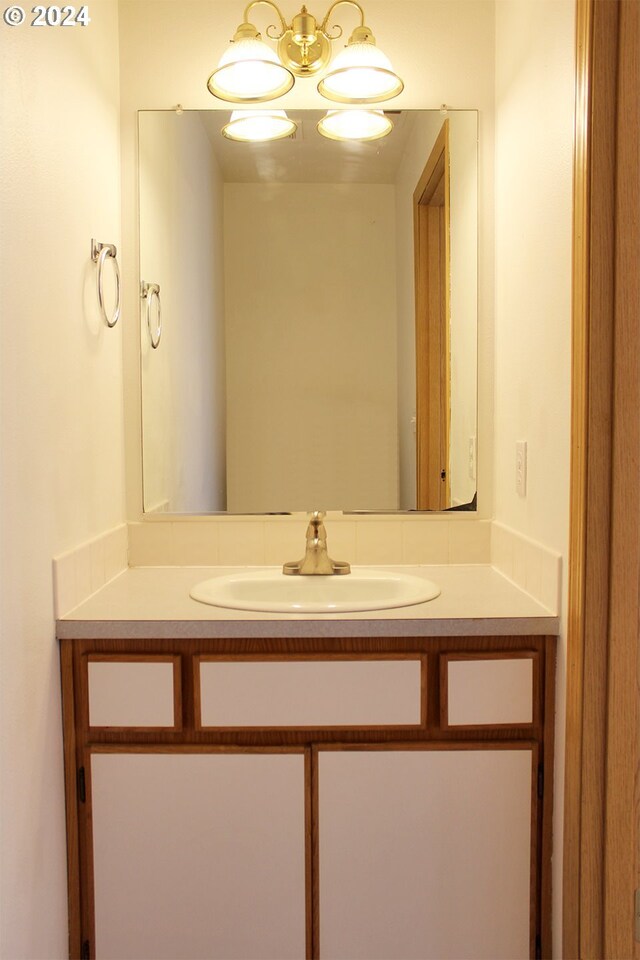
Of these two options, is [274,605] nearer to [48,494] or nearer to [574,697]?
[48,494]

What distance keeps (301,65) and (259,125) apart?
0.17m

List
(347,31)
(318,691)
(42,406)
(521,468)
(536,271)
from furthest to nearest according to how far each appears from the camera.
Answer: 1. (347,31)
2. (521,468)
3. (536,271)
4. (318,691)
5. (42,406)

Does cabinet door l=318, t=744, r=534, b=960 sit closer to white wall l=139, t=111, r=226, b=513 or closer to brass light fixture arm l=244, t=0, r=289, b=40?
white wall l=139, t=111, r=226, b=513

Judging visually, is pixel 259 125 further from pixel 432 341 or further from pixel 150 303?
pixel 432 341

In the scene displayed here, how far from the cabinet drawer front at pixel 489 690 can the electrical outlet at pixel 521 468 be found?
41 centimetres

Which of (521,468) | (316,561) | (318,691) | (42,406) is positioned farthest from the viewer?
(316,561)

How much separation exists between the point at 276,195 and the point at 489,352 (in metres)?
0.69

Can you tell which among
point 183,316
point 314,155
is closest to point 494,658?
point 183,316

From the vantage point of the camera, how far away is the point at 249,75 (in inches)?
75.5

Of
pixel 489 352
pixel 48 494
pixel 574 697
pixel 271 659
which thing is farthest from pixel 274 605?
pixel 489 352

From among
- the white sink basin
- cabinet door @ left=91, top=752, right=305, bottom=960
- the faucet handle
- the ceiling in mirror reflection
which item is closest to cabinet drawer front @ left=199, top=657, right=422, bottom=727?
cabinet door @ left=91, top=752, right=305, bottom=960

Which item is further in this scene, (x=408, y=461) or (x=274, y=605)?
(x=408, y=461)

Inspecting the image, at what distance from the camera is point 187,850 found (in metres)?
1.62

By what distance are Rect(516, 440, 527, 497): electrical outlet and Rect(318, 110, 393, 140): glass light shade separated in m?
0.88
